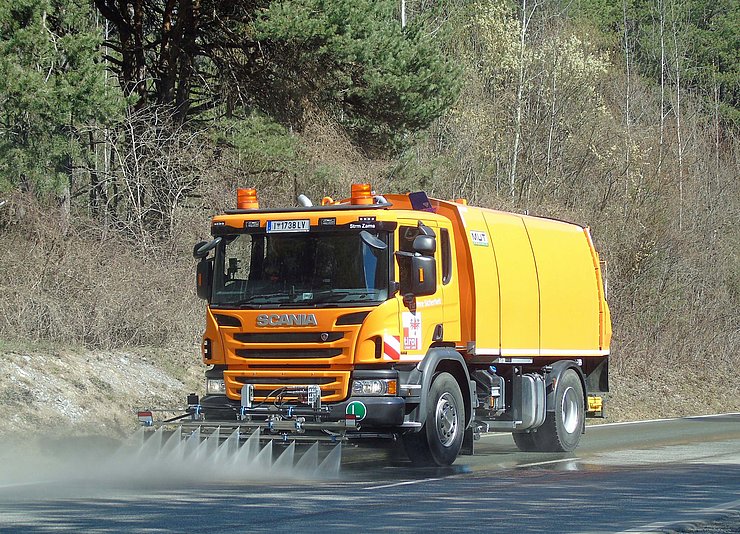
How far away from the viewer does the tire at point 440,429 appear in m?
14.0

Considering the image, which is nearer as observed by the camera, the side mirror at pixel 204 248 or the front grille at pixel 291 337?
the front grille at pixel 291 337

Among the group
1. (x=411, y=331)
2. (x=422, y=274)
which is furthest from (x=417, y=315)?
(x=422, y=274)

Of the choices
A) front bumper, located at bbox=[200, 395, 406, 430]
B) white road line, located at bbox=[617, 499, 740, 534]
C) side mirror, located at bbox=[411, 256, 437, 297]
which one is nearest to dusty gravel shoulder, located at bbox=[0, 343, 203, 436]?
front bumper, located at bbox=[200, 395, 406, 430]

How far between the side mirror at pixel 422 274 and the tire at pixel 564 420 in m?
4.32

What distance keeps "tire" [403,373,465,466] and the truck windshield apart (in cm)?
145

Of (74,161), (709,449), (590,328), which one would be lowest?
(709,449)

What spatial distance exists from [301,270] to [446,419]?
2454 mm

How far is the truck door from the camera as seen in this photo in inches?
542

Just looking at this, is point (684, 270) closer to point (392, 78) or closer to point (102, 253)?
point (392, 78)

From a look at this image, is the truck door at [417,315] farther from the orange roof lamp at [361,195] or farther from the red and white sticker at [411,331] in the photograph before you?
the orange roof lamp at [361,195]

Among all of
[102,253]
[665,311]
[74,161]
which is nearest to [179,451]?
[102,253]

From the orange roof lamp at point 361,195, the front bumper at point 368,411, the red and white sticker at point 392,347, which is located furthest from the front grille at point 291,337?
the orange roof lamp at point 361,195

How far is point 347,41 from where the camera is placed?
82.7 ft

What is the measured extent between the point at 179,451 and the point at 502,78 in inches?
1089
